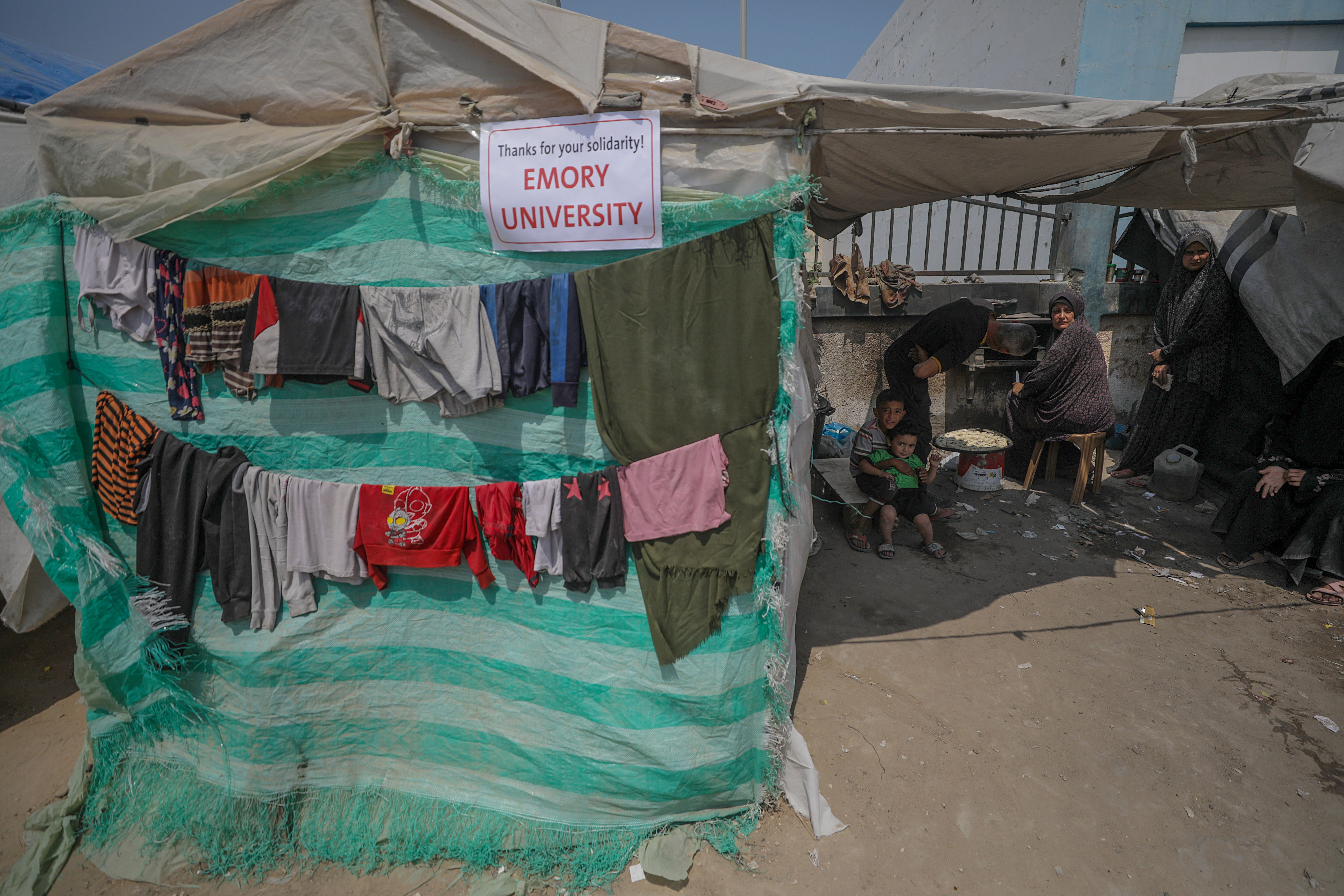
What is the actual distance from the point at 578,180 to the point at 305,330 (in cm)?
114

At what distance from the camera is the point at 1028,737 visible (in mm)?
3094

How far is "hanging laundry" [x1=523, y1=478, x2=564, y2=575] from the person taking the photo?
2.35 metres

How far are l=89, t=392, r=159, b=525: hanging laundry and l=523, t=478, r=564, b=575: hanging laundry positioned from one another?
5.26 feet

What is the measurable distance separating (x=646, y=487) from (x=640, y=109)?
4.30ft

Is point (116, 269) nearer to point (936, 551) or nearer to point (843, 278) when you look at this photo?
point (936, 551)

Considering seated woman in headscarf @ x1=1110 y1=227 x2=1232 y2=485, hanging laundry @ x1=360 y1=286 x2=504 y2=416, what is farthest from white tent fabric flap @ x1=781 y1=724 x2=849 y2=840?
seated woman in headscarf @ x1=1110 y1=227 x2=1232 y2=485

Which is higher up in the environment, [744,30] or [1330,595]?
[744,30]

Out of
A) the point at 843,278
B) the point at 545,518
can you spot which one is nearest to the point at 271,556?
the point at 545,518

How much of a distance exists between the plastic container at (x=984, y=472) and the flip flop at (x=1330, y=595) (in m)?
2.31

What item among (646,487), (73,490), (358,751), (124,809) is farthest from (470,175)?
(124,809)

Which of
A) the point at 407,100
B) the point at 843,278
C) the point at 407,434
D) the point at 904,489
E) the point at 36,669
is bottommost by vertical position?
the point at 36,669

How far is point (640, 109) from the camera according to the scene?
6.78 ft

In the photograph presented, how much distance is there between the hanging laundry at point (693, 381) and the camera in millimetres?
2182

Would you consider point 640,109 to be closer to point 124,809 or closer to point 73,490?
point 73,490
